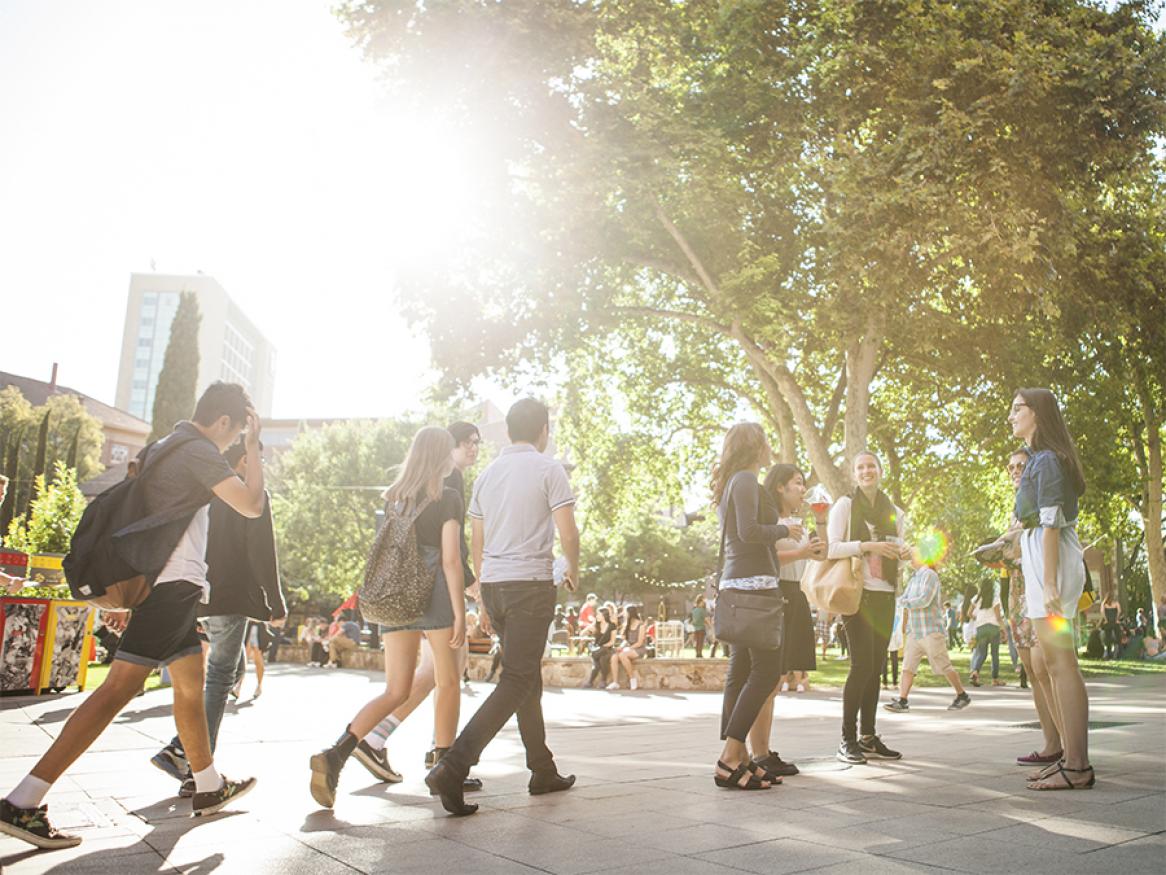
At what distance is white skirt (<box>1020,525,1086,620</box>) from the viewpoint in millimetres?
5301

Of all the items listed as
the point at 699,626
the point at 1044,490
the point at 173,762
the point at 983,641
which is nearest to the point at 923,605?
the point at 983,641

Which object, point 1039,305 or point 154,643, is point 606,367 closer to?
point 1039,305

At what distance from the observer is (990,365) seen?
20.9 metres

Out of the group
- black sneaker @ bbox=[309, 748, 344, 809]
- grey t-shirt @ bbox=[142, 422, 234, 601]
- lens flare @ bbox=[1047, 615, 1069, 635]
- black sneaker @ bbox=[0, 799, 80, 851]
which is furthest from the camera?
lens flare @ bbox=[1047, 615, 1069, 635]

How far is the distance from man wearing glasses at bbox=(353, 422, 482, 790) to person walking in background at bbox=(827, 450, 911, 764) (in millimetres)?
2350

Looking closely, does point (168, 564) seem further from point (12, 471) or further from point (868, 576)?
point (12, 471)

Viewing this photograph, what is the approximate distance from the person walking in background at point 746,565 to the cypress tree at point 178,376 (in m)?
80.2

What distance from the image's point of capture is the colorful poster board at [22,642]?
35.0 feet

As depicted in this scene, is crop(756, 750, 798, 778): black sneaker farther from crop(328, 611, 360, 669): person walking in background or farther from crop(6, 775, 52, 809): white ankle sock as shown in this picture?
crop(328, 611, 360, 669): person walking in background

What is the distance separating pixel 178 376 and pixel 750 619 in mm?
83913

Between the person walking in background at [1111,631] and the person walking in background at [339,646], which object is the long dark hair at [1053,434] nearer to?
the person walking in background at [339,646]

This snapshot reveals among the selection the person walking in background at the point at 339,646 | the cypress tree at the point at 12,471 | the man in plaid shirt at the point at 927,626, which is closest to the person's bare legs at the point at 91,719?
the man in plaid shirt at the point at 927,626

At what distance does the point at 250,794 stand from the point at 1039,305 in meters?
14.6

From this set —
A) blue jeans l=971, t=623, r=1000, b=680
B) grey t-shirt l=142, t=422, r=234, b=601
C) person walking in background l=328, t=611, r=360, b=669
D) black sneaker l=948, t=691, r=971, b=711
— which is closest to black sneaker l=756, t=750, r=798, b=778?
grey t-shirt l=142, t=422, r=234, b=601
